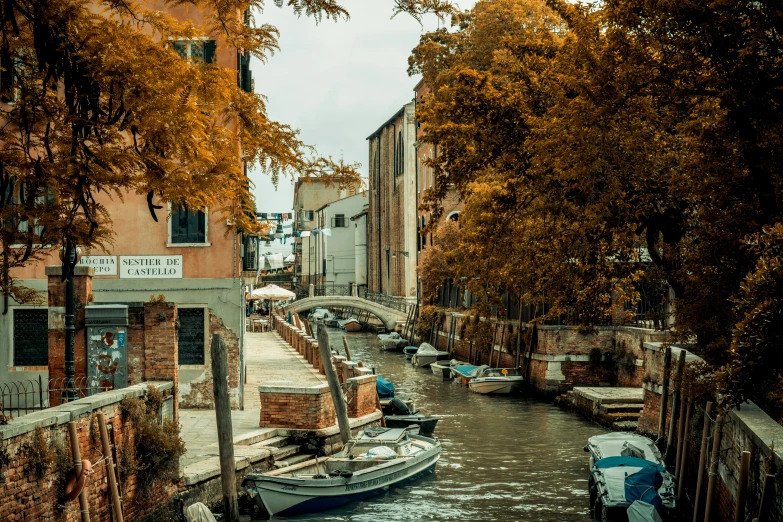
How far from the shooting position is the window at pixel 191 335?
63.2 ft

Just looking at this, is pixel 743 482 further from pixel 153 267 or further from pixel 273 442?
pixel 153 267

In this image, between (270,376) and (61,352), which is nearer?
(61,352)

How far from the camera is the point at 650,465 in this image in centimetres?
1404

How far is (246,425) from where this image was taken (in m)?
17.0

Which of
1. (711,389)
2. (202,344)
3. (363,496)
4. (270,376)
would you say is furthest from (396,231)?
(711,389)

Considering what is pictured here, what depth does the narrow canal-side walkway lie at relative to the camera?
44.9 ft

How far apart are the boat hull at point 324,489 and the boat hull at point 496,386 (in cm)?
1313

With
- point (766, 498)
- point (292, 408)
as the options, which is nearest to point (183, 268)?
point (292, 408)

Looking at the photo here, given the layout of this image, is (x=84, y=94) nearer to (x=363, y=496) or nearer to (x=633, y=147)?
(x=633, y=147)

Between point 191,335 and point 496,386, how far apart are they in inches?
504

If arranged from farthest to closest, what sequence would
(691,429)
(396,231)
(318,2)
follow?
(396,231), (691,429), (318,2)

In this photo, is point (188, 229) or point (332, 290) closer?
point (188, 229)

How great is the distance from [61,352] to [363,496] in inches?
212

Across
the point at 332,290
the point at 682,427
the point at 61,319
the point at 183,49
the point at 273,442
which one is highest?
the point at 183,49
